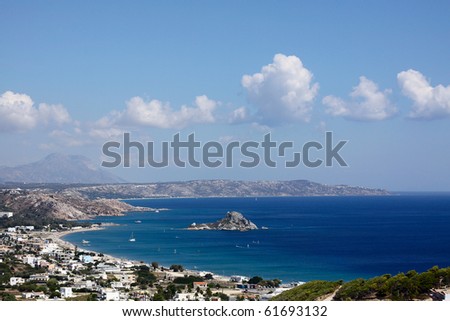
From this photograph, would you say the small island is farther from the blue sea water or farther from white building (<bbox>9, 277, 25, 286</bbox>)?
white building (<bbox>9, 277, 25, 286</bbox>)

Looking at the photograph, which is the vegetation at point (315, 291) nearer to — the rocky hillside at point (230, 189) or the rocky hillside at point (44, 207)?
the rocky hillside at point (44, 207)

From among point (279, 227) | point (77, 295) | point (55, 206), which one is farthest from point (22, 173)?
point (77, 295)

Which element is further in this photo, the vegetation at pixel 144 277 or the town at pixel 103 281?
the vegetation at pixel 144 277

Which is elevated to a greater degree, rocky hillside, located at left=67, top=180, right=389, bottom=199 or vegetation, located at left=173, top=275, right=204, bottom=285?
rocky hillside, located at left=67, top=180, right=389, bottom=199

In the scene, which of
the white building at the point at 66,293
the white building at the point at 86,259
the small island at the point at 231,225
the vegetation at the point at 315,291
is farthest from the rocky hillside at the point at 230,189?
the vegetation at the point at 315,291

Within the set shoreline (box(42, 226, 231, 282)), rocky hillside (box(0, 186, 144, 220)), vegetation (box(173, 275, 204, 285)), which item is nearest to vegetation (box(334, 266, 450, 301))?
vegetation (box(173, 275, 204, 285))

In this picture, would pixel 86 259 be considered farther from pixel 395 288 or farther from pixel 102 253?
pixel 395 288

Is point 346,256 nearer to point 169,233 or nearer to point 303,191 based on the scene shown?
point 169,233

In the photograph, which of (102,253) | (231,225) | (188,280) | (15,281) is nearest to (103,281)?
(15,281)
